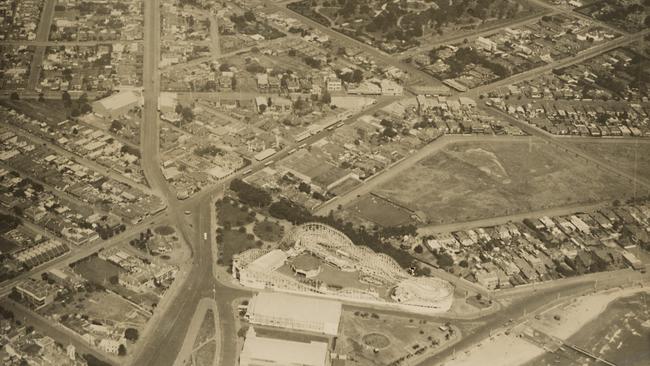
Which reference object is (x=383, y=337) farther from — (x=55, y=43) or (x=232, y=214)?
(x=55, y=43)

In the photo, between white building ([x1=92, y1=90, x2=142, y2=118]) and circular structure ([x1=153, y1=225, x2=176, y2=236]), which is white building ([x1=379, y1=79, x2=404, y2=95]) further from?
circular structure ([x1=153, y1=225, x2=176, y2=236])

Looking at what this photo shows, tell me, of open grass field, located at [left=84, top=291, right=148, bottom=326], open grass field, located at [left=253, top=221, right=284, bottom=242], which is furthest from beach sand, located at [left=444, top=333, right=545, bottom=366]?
open grass field, located at [left=84, top=291, right=148, bottom=326]

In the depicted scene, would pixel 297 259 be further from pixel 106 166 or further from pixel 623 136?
pixel 623 136

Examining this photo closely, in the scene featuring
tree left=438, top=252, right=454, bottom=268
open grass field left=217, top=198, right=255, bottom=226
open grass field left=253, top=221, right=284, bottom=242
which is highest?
tree left=438, top=252, right=454, bottom=268

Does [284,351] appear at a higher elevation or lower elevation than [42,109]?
higher

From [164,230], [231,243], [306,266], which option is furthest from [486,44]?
[164,230]

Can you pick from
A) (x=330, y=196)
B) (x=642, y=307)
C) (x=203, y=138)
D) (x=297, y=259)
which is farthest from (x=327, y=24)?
(x=642, y=307)
